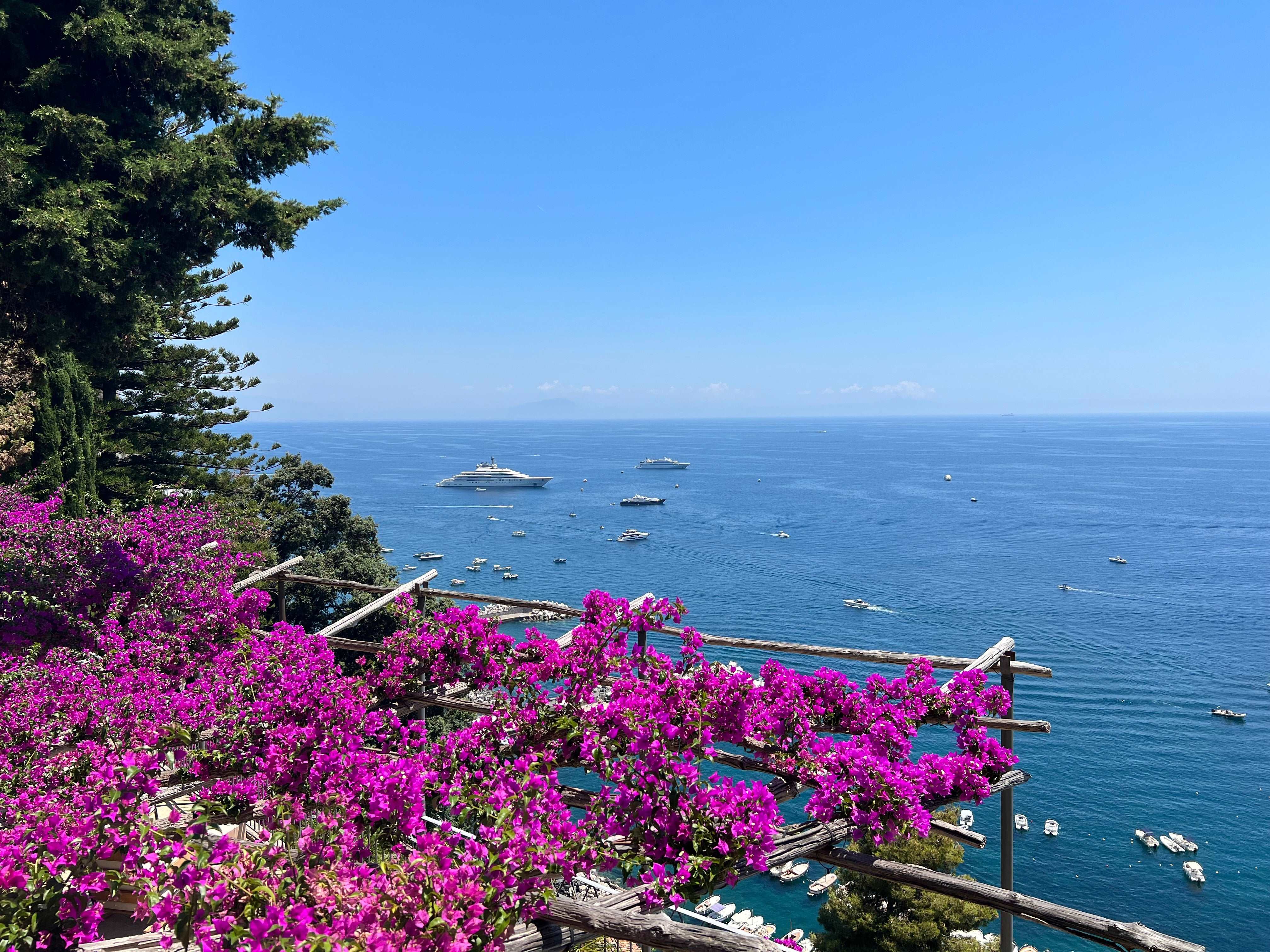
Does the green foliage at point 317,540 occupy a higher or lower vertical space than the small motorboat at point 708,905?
higher

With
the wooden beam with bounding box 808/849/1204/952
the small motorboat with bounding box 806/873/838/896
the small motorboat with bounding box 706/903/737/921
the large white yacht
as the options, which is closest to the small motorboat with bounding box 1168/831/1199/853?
the small motorboat with bounding box 806/873/838/896

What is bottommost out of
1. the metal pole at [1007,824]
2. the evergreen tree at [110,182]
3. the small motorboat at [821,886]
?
the small motorboat at [821,886]

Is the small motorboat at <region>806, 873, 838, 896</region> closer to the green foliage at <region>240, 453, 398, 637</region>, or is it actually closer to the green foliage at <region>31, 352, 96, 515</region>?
the green foliage at <region>240, 453, 398, 637</region>

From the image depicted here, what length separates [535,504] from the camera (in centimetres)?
7112

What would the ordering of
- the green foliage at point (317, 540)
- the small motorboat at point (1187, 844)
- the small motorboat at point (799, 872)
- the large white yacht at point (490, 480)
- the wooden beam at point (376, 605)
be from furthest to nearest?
the large white yacht at point (490, 480), the green foliage at point (317, 540), the small motorboat at point (1187, 844), the small motorboat at point (799, 872), the wooden beam at point (376, 605)

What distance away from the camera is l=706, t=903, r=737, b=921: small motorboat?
14.1 m

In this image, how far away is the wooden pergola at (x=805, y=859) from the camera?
2.32 m

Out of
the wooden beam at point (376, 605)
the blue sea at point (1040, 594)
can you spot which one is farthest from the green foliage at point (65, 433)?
the blue sea at point (1040, 594)

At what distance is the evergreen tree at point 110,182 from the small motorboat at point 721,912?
1351 cm

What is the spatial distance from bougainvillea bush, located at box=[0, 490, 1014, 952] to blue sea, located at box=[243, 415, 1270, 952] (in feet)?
46.6

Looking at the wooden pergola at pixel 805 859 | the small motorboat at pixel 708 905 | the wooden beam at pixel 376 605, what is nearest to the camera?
the wooden pergola at pixel 805 859

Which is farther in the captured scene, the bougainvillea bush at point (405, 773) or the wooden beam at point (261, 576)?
the wooden beam at point (261, 576)

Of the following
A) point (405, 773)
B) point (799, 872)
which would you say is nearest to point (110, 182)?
point (405, 773)

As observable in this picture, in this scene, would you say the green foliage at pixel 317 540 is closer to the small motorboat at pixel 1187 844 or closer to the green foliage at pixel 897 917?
the green foliage at pixel 897 917
